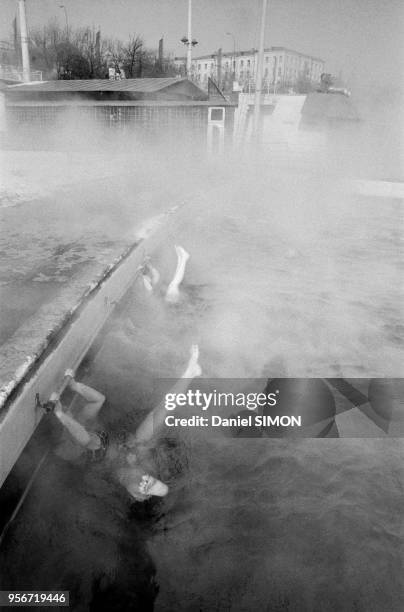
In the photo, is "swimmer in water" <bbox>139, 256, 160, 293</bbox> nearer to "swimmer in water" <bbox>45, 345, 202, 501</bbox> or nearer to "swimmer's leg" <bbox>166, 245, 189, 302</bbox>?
"swimmer's leg" <bbox>166, 245, 189, 302</bbox>

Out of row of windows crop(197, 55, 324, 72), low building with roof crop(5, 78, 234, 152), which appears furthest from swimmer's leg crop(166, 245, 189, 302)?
row of windows crop(197, 55, 324, 72)

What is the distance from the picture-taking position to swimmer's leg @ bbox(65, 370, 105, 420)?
10.2 feet

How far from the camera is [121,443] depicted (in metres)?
3.22

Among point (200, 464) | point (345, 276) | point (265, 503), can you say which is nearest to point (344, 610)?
point (265, 503)

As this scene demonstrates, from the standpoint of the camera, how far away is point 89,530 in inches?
107

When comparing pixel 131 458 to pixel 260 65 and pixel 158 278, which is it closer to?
pixel 158 278

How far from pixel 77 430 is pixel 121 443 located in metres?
0.47

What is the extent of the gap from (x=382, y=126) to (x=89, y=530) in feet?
109

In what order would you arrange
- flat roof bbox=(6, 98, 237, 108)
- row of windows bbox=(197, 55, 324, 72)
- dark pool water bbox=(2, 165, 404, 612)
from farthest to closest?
row of windows bbox=(197, 55, 324, 72), flat roof bbox=(6, 98, 237, 108), dark pool water bbox=(2, 165, 404, 612)

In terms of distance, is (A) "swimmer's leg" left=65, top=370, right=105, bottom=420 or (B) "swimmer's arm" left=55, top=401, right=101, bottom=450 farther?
(A) "swimmer's leg" left=65, top=370, right=105, bottom=420

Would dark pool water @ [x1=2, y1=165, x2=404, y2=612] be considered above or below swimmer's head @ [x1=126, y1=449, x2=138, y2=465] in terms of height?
below

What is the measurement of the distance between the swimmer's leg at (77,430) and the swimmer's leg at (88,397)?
0.21 metres

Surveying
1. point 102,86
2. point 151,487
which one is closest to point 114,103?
point 102,86

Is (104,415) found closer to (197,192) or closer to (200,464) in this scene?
(200,464)
